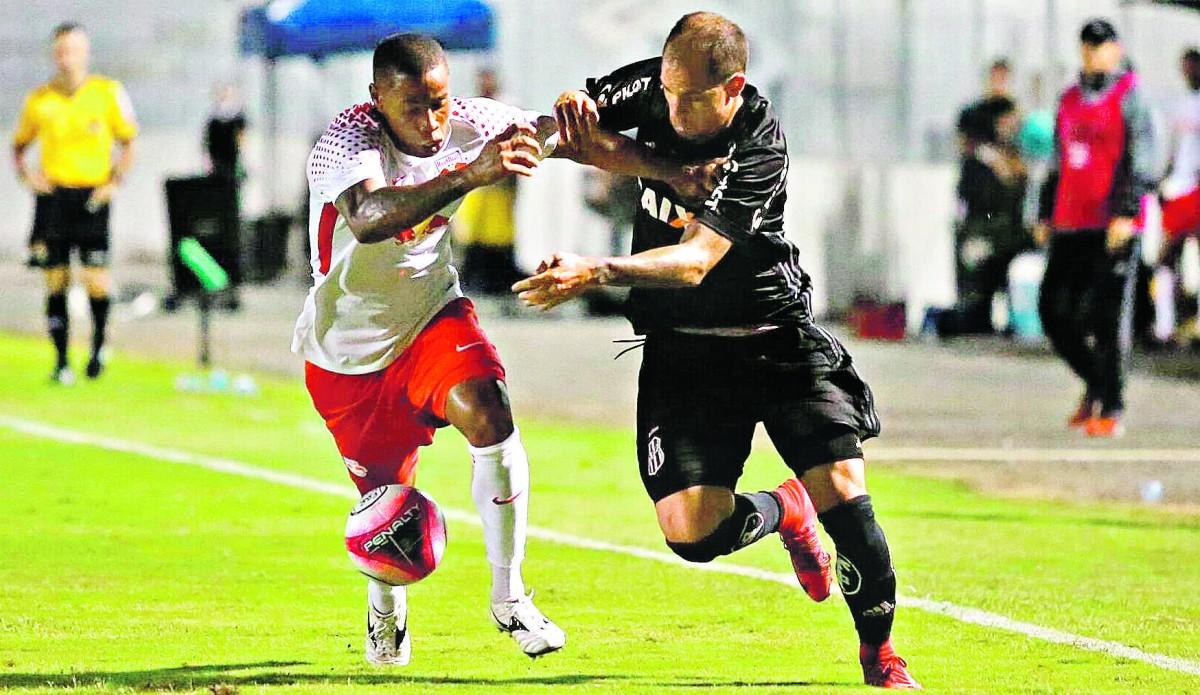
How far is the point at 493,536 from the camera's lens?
7.10 m

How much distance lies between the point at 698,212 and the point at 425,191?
2.68ft

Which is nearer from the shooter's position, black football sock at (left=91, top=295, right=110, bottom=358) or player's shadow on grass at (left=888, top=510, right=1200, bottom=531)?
player's shadow on grass at (left=888, top=510, right=1200, bottom=531)

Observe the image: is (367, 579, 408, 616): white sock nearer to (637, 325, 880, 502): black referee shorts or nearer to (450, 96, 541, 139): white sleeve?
(637, 325, 880, 502): black referee shorts

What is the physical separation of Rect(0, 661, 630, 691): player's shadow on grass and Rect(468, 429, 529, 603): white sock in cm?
33

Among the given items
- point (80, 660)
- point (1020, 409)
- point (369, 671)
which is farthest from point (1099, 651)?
point (1020, 409)

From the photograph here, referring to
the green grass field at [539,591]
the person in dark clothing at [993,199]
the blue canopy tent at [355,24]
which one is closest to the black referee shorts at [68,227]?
the green grass field at [539,591]

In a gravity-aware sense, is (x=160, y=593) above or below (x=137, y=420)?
above

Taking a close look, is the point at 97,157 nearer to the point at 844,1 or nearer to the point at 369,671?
the point at 844,1

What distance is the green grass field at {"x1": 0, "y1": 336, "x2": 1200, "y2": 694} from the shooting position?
7016 millimetres

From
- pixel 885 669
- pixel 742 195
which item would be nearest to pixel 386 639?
pixel 885 669

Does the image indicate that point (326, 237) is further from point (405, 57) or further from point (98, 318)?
point (98, 318)

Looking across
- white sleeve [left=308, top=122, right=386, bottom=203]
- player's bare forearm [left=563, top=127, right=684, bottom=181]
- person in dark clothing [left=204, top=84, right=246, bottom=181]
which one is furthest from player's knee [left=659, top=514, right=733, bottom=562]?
person in dark clothing [left=204, top=84, right=246, bottom=181]

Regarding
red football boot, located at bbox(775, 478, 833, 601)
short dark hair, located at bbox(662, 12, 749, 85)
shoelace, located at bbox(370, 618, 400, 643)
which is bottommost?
shoelace, located at bbox(370, 618, 400, 643)

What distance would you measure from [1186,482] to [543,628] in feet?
21.0
